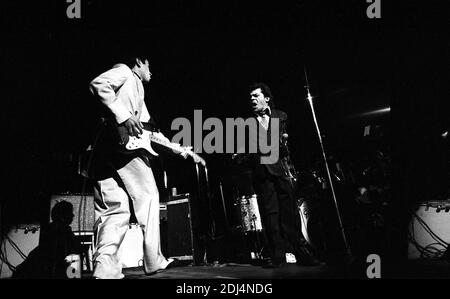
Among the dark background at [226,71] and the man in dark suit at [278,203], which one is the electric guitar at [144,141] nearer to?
the man in dark suit at [278,203]

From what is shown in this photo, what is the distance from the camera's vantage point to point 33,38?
12.2 ft

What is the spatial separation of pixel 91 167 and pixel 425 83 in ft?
12.0

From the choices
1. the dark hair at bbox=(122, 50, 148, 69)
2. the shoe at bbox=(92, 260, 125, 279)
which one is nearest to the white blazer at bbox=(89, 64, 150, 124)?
the dark hair at bbox=(122, 50, 148, 69)

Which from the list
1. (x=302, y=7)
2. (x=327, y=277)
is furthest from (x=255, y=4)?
(x=327, y=277)

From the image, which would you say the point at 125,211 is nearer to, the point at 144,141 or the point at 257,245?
the point at 144,141

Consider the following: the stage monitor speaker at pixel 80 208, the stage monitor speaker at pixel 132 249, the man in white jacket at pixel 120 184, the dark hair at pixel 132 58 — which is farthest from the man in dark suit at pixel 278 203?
the stage monitor speaker at pixel 80 208

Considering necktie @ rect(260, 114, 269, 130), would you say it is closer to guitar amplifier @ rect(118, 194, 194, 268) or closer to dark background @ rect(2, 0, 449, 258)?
dark background @ rect(2, 0, 449, 258)

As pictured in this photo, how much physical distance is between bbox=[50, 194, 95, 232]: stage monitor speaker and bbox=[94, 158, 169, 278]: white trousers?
1.44 metres

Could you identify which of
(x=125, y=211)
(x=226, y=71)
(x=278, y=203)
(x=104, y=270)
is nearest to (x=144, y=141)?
(x=125, y=211)

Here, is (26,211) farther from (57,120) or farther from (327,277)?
(327,277)

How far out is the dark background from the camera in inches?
147

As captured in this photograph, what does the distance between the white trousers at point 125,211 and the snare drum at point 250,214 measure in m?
1.37

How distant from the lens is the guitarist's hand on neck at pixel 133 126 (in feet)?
9.25

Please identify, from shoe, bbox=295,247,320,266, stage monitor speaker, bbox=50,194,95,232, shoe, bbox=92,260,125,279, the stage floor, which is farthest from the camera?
stage monitor speaker, bbox=50,194,95,232
